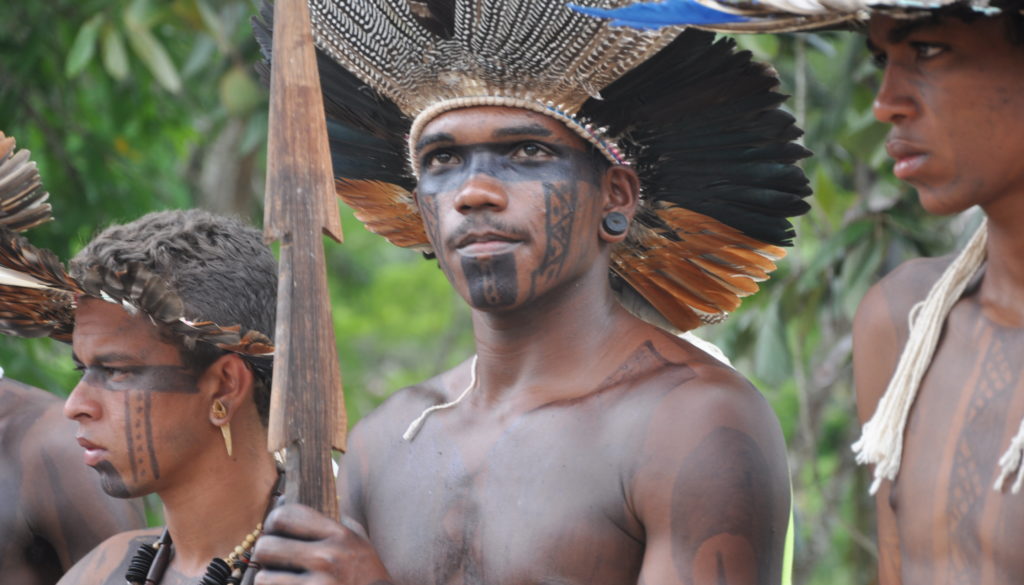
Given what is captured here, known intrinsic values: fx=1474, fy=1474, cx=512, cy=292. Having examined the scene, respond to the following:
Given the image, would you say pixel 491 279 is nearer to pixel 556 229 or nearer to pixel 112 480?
pixel 556 229

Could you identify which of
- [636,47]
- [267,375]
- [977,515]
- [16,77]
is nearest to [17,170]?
[267,375]

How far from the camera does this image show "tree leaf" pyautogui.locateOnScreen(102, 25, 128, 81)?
643 centimetres

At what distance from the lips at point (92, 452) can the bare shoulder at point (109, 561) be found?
30 cm

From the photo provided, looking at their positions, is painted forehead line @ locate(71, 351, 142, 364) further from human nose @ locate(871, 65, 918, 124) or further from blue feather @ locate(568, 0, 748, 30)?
human nose @ locate(871, 65, 918, 124)

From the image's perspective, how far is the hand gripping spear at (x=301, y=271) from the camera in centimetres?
266

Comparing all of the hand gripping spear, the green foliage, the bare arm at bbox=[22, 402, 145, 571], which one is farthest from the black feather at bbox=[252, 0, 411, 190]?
the green foliage

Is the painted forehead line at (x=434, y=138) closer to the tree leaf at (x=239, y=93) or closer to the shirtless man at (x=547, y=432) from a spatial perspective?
the shirtless man at (x=547, y=432)

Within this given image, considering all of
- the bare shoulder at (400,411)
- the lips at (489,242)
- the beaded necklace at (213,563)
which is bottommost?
the beaded necklace at (213,563)

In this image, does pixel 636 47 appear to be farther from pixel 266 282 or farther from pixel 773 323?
pixel 773 323

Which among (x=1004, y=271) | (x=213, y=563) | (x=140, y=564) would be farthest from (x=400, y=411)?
(x=1004, y=271)

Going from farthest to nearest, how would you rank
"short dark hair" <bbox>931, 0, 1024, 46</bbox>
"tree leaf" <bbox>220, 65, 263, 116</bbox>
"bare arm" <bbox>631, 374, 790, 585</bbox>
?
"tree leaf" <bbox>220, 65, 263, 116</bbox> → "bare arm" <bbox>631, 374, 790, 585</bbox> → "short dark hair" <bbox>931, 0, 1024, 46</bbox>

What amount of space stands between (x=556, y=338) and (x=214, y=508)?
0.96 metres

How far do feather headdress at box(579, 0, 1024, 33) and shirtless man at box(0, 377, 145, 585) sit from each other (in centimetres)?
217

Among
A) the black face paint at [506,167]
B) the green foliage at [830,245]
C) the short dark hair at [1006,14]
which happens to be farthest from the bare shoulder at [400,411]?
the green foliage at [830,245]
